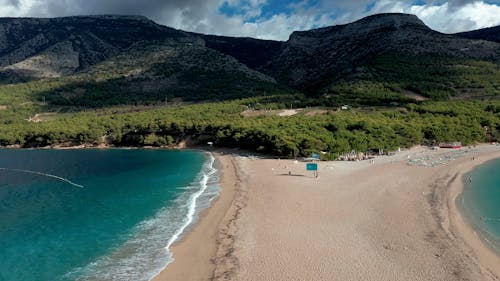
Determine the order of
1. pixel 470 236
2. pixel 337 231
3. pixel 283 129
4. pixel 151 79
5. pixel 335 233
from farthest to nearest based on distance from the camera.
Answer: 1. pixel 151 79
2. pixel 283 129
3. pixel 337 231
4. pixel 335 233
5. pixel 470 236

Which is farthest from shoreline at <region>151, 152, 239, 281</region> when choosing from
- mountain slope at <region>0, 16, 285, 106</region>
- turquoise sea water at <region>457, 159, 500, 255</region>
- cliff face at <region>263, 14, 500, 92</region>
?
cliff face at <region>263, 14, 500, 92</region>

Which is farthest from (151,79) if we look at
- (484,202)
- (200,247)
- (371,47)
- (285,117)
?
(200,247)

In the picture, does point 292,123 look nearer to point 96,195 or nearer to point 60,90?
point 96,195

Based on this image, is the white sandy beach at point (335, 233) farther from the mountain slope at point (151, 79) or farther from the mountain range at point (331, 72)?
the mountain slope at point (151, 79)

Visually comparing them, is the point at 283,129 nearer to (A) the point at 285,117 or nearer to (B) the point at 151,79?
(A) the point at 285,117

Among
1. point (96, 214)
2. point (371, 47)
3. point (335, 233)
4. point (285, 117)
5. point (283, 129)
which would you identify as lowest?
point (335, 233)

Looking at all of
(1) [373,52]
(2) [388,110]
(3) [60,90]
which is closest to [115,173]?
(2) [388,110]

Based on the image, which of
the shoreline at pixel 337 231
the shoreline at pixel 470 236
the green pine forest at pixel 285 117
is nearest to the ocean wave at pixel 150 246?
the shoreline at pixel 337 231

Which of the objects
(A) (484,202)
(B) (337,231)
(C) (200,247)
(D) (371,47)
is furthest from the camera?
(D) (371,47)
